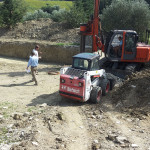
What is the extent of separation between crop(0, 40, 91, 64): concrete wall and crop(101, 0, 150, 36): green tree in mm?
4250

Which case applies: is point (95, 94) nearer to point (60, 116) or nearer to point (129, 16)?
point (60, 116)

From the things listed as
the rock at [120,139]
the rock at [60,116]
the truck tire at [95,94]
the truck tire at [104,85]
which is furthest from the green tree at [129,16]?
the rock at [120,139]

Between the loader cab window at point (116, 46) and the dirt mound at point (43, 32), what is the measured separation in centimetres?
758

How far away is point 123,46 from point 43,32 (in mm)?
11775

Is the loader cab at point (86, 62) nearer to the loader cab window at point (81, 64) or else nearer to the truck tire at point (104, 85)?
the loader cab window at point (81, 64)

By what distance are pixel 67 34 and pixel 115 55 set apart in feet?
31.3

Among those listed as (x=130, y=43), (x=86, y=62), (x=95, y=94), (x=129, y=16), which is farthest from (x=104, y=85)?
(x=129, y=16)

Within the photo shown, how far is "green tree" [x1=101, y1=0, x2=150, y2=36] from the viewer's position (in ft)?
64.0

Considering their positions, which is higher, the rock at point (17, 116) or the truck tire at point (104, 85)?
the truck tire at point (104, 85)

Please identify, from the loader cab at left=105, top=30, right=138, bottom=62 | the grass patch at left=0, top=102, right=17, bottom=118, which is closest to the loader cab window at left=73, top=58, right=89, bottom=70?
the grass patch at left=0, top=102, right=17, bottom=118

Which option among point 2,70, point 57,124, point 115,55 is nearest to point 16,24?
point 2,70

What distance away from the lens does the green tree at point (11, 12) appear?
921 inches

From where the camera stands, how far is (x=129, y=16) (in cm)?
1961

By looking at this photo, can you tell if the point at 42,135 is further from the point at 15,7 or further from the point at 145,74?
the point at 15,7
